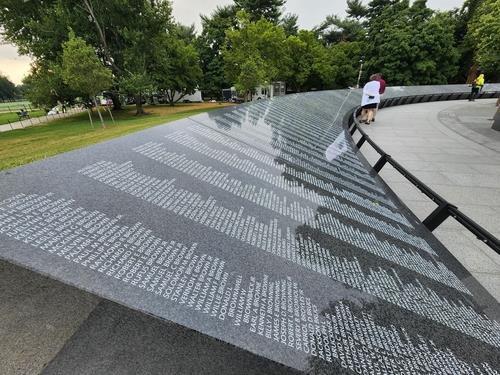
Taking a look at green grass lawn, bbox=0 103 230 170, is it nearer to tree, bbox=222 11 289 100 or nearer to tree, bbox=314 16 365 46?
tree, bbox=222 11 289 100

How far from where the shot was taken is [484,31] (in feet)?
47.0

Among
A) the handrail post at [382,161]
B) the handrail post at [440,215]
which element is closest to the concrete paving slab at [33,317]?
the handrail post at [440,215]

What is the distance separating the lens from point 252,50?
22.9 m

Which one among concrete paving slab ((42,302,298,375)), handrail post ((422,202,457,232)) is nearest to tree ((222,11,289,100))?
handrail post ((422,202,457,232))

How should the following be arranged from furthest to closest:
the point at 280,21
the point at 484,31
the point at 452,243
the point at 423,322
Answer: the point at 280,21 → the point at 484,31 → the point at 452,243 → the point at 423,322

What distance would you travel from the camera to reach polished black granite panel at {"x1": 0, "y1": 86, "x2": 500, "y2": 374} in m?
1.02

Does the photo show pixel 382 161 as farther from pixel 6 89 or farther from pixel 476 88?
pixel 6 89

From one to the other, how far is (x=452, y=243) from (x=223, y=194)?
3037 mm

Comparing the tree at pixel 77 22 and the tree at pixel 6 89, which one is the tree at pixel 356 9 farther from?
the tree at pixel 6 89

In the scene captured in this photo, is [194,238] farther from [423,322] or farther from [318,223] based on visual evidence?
[423,322]

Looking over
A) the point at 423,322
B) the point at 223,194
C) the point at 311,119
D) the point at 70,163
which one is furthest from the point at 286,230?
the point at 311,119

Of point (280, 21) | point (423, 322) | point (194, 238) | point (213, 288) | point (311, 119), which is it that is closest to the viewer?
point (213, 288)

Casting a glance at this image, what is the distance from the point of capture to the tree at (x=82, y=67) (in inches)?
613

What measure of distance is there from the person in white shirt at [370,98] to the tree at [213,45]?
3015cm
